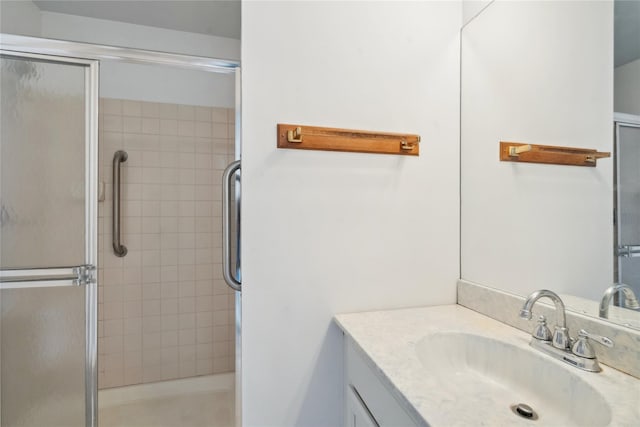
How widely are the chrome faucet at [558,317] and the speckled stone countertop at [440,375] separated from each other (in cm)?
6

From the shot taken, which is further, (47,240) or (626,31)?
(47,240)

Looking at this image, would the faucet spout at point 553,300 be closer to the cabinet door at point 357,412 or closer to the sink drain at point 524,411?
the sink drain at point 524,411

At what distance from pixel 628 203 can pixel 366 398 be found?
3.07ft

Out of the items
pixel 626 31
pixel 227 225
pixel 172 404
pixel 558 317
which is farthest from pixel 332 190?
pixel 172 404

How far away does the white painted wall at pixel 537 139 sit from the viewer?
2.97 feet

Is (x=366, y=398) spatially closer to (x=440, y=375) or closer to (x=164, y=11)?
(x=440, y=375)

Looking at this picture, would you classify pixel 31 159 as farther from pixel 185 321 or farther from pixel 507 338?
pixel 507 338

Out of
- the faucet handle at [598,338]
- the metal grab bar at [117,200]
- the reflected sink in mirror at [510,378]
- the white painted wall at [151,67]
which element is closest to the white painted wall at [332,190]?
the reflected sink in mirror at [510,378]

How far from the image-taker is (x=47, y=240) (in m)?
1.29

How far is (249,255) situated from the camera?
1133 mm

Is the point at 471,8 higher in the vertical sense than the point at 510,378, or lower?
higher

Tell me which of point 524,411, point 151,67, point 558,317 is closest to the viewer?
point 524,411

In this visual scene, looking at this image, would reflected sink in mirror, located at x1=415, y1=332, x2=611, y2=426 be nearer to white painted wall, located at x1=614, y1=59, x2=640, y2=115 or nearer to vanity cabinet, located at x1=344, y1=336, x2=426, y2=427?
vanity cabinet, located at x1=344, y1=336, x2=426, y2=427

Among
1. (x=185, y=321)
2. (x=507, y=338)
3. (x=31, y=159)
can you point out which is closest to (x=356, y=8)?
(x=507, y=338)
